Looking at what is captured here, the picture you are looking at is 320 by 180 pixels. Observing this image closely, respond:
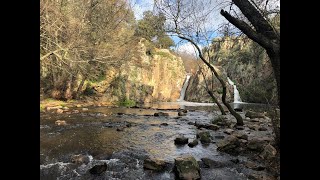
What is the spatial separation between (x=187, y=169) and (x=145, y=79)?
30358 millimetres

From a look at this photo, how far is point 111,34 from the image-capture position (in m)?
25.3

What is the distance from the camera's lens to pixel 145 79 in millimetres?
35250

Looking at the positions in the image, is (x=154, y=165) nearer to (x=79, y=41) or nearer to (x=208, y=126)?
(x=208, y=126)

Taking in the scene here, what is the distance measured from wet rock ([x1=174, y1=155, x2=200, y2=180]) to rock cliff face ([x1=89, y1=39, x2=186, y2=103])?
71.3 ft

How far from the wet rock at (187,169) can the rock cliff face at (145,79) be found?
21.7m

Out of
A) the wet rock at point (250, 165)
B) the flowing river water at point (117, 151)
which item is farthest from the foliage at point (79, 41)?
the wet rock at point (250, 165)

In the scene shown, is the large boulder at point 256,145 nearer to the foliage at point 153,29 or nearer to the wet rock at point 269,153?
the wet rock at point 269,153

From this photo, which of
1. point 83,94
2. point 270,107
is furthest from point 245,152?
point 83,94

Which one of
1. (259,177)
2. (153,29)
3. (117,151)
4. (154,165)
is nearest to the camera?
(259,177)

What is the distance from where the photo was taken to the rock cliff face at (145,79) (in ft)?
90.5

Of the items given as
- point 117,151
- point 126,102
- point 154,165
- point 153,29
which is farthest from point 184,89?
point 154,165

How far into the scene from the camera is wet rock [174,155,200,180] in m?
5.06

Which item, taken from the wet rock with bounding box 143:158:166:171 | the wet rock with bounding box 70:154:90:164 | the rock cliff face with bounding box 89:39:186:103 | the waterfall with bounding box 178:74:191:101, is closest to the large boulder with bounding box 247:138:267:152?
the wet rock with bounding box 143:158:166:171
